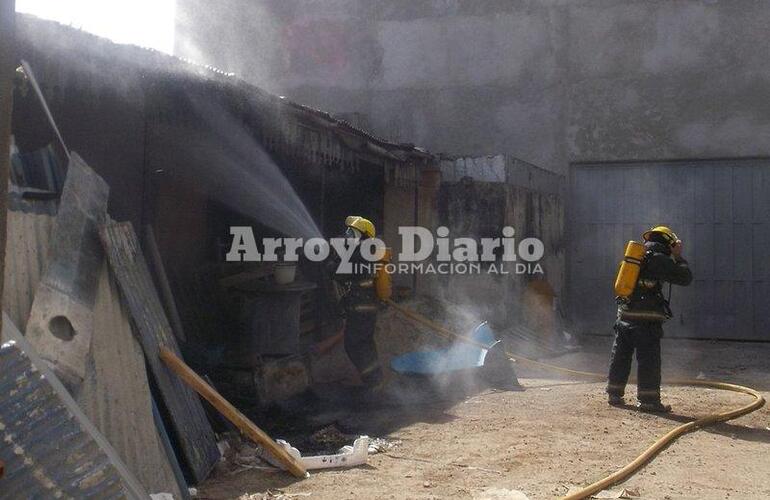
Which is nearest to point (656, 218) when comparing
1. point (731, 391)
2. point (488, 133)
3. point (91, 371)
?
point (488, 133)

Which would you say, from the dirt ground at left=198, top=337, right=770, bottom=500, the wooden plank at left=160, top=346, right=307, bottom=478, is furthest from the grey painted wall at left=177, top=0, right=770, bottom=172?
the wooden plank at left=160, top=346, right=307, bottom=478

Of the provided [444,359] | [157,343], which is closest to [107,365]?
[157,343]

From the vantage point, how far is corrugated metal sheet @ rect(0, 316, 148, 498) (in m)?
3.42

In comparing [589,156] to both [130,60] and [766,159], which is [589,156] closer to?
[766,159]

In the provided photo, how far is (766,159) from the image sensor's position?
1369cm

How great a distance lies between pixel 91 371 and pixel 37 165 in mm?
1853

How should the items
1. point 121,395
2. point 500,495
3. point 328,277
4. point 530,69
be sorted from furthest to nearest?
1. point 530,69
2. point 328,277
3. point 500,495
4. point 121,395

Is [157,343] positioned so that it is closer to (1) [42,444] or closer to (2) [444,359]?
(1) [42,444]

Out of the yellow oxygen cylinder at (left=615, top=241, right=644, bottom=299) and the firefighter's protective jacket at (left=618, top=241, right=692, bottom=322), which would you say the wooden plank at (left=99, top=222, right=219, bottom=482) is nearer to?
the yellow oxygen cylinder at (left=615, top=241, right=644, bottom=299)

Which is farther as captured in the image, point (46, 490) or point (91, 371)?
point (91, 371)

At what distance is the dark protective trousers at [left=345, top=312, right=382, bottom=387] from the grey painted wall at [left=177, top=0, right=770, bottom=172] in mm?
7593

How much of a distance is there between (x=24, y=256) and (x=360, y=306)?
405cm

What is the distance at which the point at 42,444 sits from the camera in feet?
11.5

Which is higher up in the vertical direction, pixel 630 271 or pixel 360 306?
pixel 630 271
